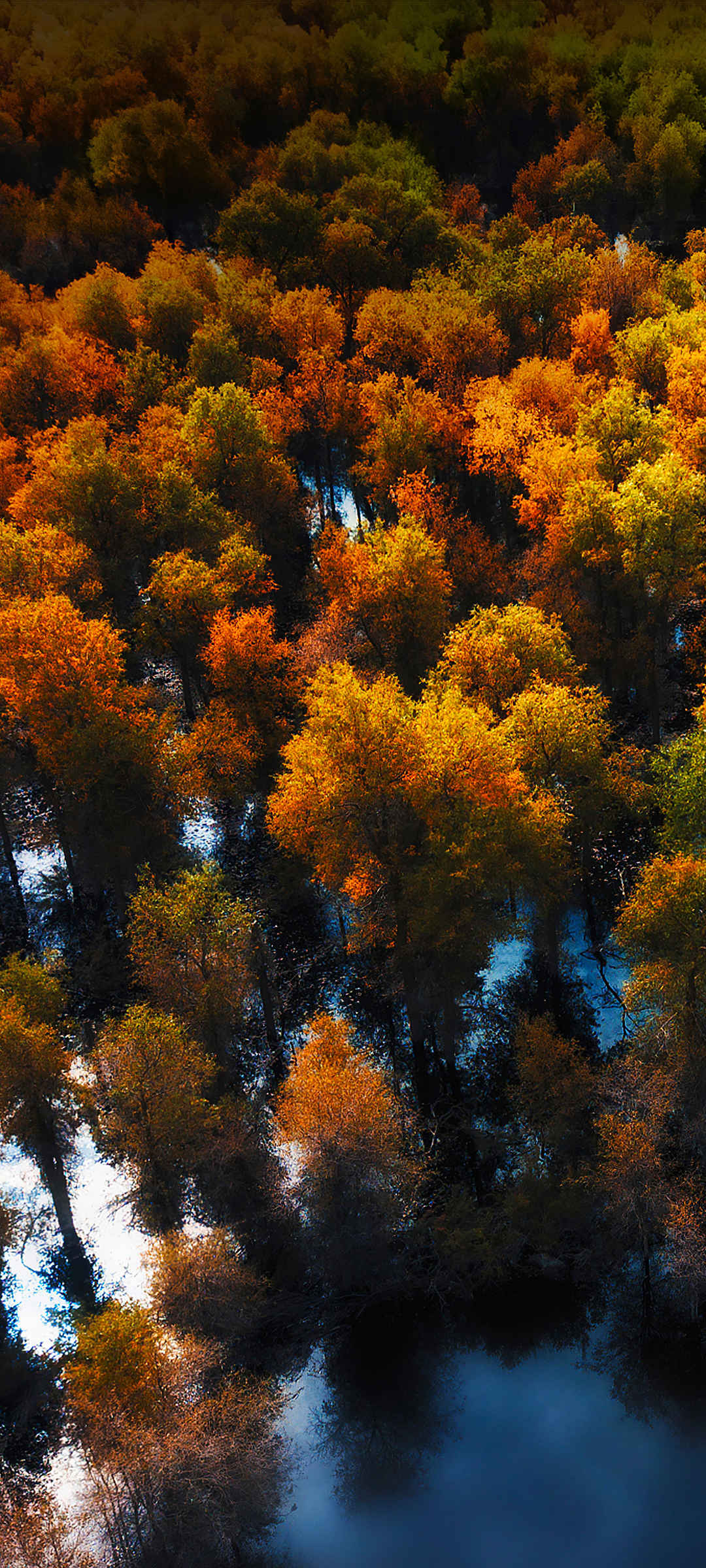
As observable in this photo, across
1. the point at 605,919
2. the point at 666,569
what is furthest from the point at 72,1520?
the point at 666,569

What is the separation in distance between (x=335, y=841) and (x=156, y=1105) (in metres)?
14.2

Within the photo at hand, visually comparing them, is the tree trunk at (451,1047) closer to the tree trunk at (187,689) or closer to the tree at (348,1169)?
the tree at (348,1169)

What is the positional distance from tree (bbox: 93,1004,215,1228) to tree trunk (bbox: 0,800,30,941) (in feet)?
67.3

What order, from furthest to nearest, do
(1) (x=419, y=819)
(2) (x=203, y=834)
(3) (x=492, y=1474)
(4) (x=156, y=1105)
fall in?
(2) (x=203, y=834)
(1) (x=419, y=819)
(4) (x=156, y=1105)
(3) (x=492, y=1474)

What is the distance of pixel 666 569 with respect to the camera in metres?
63.5

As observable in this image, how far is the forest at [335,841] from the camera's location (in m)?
44.1

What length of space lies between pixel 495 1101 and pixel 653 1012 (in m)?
8.66

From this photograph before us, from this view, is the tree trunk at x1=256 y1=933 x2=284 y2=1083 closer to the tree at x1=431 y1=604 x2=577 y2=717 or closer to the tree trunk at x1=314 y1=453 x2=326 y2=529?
the tree at x1=431 y1=604 x2=577 y2=717

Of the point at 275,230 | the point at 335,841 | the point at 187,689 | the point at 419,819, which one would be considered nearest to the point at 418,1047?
the point at 335,841

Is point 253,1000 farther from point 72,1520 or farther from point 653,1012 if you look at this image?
point 72,1520

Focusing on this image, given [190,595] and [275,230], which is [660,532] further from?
[275,230]

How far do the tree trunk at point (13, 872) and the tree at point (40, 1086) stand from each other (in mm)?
15669

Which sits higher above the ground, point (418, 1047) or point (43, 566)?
point (43, 566)

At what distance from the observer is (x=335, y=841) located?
52.4 metres
